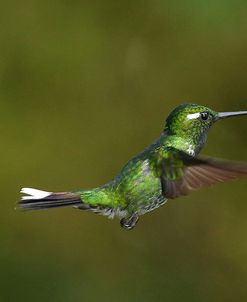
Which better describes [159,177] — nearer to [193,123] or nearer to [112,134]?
[193,123]

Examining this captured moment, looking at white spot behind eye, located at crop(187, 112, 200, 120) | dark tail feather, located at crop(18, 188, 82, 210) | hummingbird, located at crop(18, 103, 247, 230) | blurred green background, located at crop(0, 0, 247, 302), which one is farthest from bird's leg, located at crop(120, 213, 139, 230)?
blurred green background, located at crop(0, 0, 247, 302)

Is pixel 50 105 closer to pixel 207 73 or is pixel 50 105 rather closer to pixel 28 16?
pixel 28 16

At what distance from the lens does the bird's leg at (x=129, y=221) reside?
6.28 feet

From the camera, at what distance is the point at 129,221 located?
195cm

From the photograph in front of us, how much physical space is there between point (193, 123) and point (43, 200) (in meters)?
0.42

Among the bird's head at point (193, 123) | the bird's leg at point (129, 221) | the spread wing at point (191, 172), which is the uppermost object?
the bird's head at point (193, 123)

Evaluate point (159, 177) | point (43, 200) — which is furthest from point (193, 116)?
point (43, 200)

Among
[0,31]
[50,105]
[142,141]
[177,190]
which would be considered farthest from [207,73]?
[177,190]

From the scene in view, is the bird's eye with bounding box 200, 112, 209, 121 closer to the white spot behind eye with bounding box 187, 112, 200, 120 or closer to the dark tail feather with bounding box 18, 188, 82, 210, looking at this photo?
the white spot behind eye with bounding box 187, 112, 200, 120

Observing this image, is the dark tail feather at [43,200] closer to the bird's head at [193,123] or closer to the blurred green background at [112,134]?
the bird's head at [193,123]

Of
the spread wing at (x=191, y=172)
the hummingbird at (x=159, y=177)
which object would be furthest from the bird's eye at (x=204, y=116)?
the spread wing at (x=191, y=172)

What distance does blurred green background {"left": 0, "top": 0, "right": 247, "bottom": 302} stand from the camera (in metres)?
4.23

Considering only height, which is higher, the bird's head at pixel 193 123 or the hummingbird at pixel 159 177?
the bird's head at pixel 193 123

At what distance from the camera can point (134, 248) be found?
4293mm
